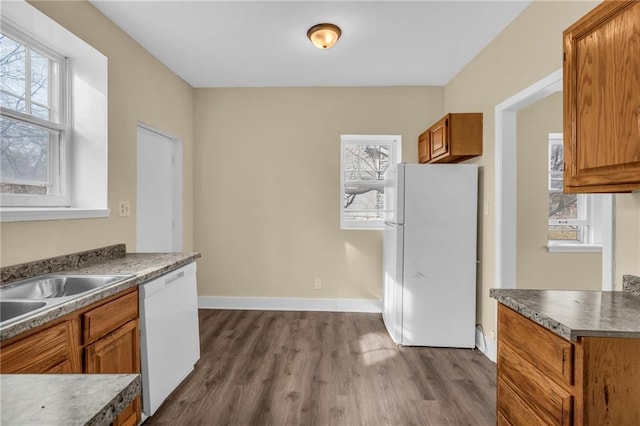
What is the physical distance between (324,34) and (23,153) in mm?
2141

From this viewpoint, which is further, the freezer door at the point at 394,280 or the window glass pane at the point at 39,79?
the freezer door at the point at 394,280

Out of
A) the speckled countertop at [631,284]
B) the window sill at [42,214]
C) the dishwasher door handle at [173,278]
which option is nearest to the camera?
the speckled countertop at [631,284]

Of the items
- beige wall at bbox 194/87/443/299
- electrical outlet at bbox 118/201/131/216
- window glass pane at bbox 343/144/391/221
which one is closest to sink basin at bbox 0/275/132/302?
electrical outlet at bbox 118/201/131/216

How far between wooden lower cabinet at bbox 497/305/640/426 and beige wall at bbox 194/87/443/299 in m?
2.54

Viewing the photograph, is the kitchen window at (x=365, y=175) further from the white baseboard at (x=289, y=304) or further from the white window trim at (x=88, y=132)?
the white window trim at (x=88, y=132)

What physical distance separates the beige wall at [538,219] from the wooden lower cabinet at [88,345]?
10.6ft

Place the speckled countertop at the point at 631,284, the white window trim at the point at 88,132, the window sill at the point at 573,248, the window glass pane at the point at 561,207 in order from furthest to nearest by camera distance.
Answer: the window glass pane at the point at 561,207, the window sill at the point at 573,248, the white window trim at the point at 88,132, the speckled countertop at the point at 631,284

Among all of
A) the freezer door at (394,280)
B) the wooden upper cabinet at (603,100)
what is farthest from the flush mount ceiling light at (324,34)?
the freezer door at (394,280)

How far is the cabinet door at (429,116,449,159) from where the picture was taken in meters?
2.85

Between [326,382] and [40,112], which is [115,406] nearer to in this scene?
[326,382]

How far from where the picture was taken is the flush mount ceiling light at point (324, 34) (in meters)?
2.40

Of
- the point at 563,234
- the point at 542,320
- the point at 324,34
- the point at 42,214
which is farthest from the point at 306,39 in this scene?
the point at 563,234

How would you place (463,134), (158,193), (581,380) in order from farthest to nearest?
(158,193) < (463,134) < (581,380)

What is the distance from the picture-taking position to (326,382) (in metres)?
2.28
